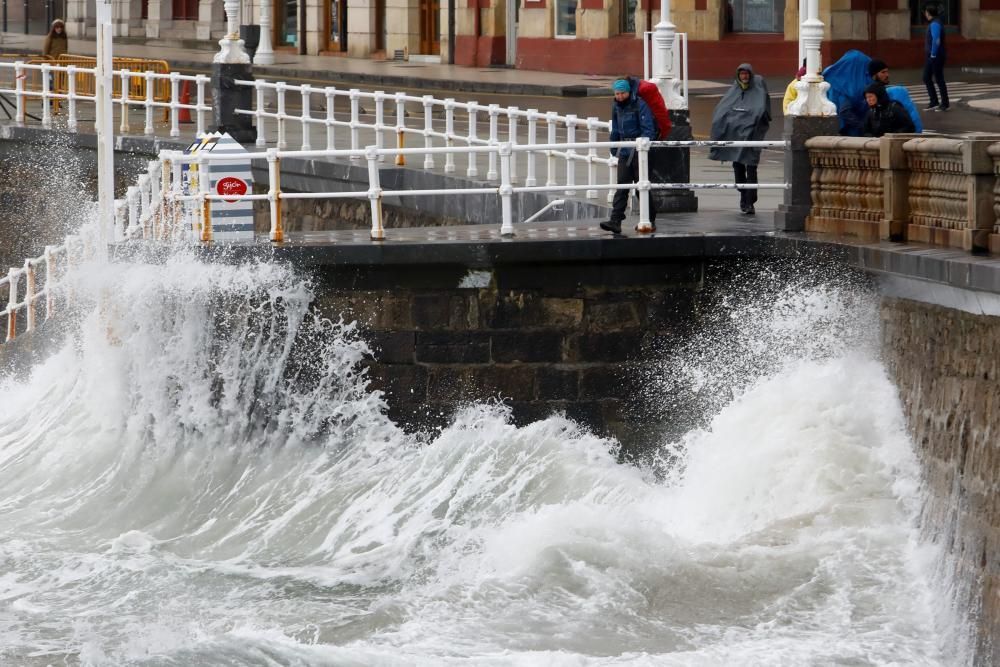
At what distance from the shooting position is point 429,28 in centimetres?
4509

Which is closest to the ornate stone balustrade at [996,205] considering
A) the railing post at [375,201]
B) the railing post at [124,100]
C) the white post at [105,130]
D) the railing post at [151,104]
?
the railing post at [375,201]

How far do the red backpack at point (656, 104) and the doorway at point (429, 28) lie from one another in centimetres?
2881

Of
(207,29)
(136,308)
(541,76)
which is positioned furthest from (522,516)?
(207,29)

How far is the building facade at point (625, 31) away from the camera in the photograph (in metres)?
37.8

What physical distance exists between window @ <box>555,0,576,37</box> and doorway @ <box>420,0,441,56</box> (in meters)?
4.86

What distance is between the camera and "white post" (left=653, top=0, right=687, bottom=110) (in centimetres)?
1742

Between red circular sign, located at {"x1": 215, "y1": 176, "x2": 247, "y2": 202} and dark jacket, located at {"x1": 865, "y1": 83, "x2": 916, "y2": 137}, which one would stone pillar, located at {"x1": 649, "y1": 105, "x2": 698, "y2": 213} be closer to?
dark jacket, located at {"x1": 865, "y1": 83, "x2": 916, "y2": 137}

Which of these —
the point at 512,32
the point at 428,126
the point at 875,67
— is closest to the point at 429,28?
the point at 512,32

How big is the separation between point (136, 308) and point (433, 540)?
11.9 feet

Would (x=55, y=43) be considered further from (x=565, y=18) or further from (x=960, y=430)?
(x=960, y=430)

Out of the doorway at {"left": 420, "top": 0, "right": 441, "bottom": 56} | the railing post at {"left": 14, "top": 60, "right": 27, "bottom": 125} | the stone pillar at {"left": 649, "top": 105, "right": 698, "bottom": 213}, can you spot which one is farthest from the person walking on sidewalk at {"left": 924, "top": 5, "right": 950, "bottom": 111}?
the doorway at {"left": 420, "top": 0, "right": 441, "bottom": 56}

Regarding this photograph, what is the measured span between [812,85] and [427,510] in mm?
4691

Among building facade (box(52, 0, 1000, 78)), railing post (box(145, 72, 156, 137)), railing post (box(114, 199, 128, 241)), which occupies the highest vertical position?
building facade (box(52, 0, 1000, 78))

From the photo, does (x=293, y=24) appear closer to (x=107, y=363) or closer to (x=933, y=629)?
(x=107, y=363)
